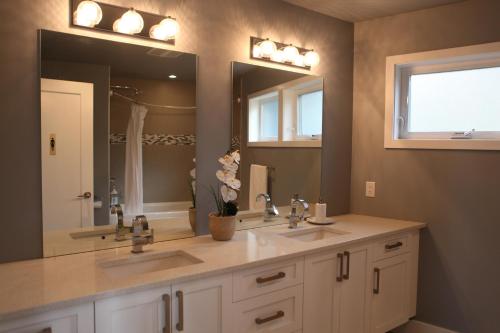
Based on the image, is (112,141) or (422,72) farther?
(422,72)

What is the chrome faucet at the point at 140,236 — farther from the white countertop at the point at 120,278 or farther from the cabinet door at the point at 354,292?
the cabinet door at the point at 354,292

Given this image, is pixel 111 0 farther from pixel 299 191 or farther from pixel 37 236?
pixel 299 191

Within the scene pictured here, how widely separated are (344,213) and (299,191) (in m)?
0.52

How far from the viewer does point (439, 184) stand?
8.79 feet

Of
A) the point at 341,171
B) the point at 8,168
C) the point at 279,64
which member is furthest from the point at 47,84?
the point at 341,171

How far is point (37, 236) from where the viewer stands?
1.77 meters

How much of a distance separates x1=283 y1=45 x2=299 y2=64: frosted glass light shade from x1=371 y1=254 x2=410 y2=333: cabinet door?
142 cm

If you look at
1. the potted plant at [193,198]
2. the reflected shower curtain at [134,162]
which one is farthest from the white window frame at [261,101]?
the reflected shower curtain at [134,162]

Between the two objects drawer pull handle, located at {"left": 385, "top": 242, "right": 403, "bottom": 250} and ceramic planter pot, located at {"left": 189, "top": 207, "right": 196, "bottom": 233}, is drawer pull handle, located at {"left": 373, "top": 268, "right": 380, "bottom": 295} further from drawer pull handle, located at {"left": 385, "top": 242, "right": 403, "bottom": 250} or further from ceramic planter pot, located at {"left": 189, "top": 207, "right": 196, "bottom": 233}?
ceramic planter pot, located at {"left": 189, "top": 207, "right": 196, "bottom": 233}

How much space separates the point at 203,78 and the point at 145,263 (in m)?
1.06

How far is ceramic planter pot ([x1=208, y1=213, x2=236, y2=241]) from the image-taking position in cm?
211

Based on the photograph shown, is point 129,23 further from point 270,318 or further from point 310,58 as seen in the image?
point 270,318

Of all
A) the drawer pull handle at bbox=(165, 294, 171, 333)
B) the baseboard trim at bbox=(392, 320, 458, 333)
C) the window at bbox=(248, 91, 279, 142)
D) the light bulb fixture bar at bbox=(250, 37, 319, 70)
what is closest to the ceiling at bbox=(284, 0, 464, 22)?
the light bulb fixture bar at bbox=(250, 37, 319, 70)

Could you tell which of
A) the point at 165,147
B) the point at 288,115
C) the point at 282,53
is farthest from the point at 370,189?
the point at 165,147
